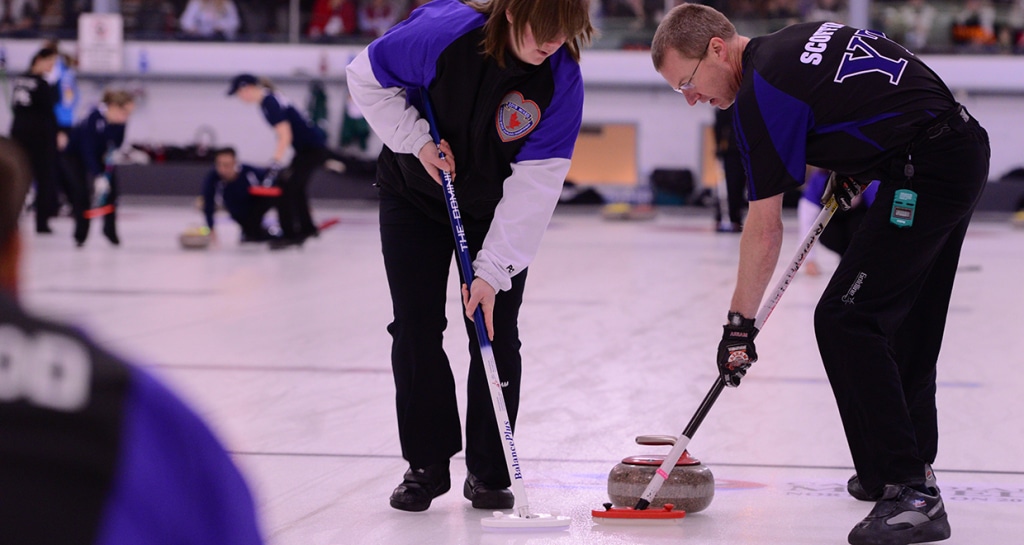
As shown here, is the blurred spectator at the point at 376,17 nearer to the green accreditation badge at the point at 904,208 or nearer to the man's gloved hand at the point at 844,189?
the man's gloved hand at the point at 844,189

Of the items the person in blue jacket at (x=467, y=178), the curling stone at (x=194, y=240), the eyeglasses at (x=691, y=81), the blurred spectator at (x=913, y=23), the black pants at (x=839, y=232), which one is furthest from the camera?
the blurred spectator at (x=913, y=23)

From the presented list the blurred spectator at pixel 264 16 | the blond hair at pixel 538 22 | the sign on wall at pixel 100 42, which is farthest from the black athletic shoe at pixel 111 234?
the blurred spectator at pixel 264 16

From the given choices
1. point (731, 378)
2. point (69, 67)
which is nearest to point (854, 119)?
point (731, 378)

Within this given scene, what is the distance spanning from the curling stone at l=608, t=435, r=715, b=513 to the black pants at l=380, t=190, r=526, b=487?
296 millimetres

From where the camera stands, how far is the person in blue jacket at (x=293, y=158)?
Result: 10117 mm

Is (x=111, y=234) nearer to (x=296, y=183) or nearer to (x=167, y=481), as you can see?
(x=296, y=183)

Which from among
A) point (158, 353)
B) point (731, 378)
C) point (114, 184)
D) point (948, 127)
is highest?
point (948, 127)

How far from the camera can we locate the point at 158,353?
17.7 feet

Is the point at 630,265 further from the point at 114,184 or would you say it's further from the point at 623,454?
the point at 623,454

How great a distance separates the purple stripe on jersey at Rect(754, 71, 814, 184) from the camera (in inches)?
108

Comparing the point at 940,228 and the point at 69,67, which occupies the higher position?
the point at 940,228

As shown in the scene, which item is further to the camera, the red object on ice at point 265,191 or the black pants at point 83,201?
the red object on ice at point 265,191

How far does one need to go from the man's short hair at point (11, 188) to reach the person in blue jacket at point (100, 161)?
1004 centimetres

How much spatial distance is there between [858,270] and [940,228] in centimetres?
21
